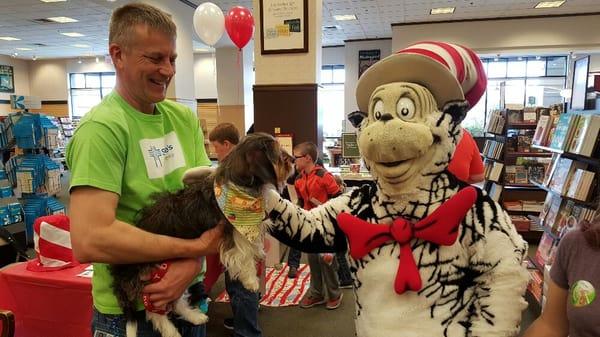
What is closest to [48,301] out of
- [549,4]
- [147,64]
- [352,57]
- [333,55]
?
[147,64]

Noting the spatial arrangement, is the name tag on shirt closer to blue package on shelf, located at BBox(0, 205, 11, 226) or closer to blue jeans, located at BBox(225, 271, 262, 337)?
blue jeans, located at BBox(225, 271, 262, 337)

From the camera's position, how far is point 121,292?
1230mm

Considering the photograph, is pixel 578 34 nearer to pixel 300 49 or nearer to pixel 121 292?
pixel 300 49

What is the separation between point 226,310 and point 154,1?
6879 millimetres

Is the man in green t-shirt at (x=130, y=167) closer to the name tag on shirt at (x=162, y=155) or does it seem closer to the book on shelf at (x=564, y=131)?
the name tag on shirt at (x=162, y=155)

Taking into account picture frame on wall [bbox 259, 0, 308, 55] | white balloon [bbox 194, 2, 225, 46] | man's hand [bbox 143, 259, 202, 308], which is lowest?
man's hand [bbox 143, 259, 202, 308]

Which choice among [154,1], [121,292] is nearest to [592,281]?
[121,292]

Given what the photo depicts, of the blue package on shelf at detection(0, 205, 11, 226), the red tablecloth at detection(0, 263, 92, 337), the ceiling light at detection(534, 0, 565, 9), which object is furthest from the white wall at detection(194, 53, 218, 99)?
the red tablecloth at detection(0, 263, 92, 337)

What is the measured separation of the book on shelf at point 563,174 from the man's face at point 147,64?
403 centimetres

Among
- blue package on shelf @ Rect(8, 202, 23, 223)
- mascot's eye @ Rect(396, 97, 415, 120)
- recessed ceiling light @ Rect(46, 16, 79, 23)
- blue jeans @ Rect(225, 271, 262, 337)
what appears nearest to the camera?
mascot's eye @ Rect(396, 97, 415, 120)

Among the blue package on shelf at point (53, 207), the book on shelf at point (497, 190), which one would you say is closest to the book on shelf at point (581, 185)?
the book on shelf at point (497, 190)

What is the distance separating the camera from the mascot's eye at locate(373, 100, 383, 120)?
1.17 metres

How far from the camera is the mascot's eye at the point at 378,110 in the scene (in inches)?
46.1

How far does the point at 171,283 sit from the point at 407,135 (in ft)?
2.64
